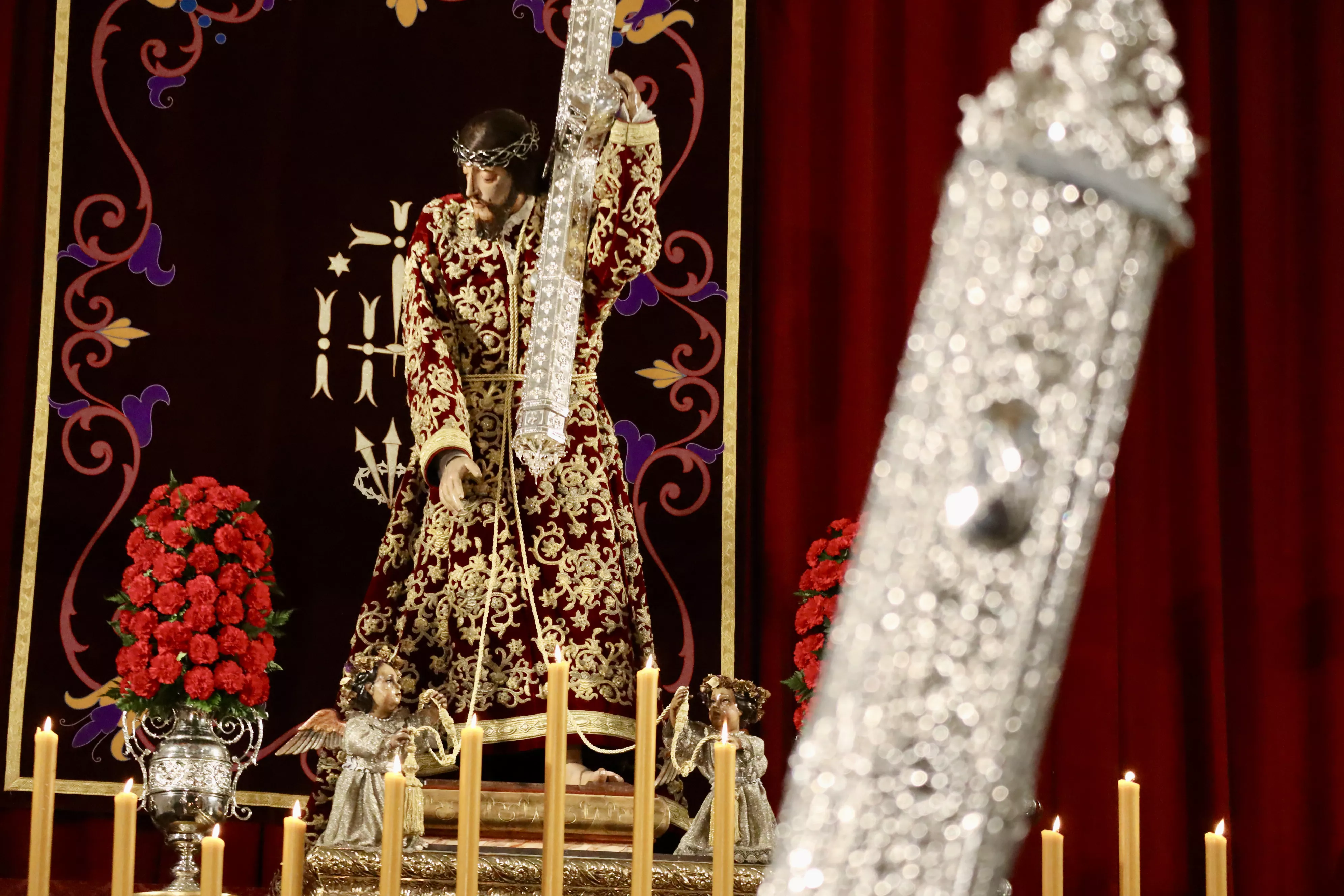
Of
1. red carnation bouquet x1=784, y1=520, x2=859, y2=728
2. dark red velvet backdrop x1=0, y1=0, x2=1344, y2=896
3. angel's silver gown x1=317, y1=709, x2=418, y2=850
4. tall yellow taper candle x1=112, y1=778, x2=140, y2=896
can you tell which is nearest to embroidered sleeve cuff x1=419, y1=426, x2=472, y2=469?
angel's silver gown x1=317, y1=709, x2=418, y2=850

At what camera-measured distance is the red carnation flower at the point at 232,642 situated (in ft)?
7.57

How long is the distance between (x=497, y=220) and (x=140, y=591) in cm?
75

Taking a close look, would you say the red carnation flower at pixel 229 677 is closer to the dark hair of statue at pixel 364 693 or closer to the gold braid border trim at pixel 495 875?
the dark hair of statue at pixel 364 693

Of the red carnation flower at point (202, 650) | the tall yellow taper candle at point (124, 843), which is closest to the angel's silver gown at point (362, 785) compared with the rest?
the red carnation flower at point (202, 650)

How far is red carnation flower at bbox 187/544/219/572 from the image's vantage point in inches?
91.9

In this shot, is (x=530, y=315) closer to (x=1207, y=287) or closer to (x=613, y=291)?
(x=613, y=291)

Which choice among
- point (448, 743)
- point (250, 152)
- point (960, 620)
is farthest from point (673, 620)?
point (960, 620)

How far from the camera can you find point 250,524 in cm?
244

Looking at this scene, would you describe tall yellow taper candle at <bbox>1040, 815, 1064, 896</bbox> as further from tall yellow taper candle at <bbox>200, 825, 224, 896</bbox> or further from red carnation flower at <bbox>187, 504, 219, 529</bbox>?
red carnation flower at <bbox>187, 504, 219, 529</bbox>

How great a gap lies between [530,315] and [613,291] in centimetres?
13

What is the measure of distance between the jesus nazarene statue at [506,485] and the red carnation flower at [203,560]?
0.75 ft

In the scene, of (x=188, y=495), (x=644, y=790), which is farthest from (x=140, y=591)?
(x=644, y=790)

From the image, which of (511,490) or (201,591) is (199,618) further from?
(511,490)

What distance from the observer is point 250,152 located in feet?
9.67
